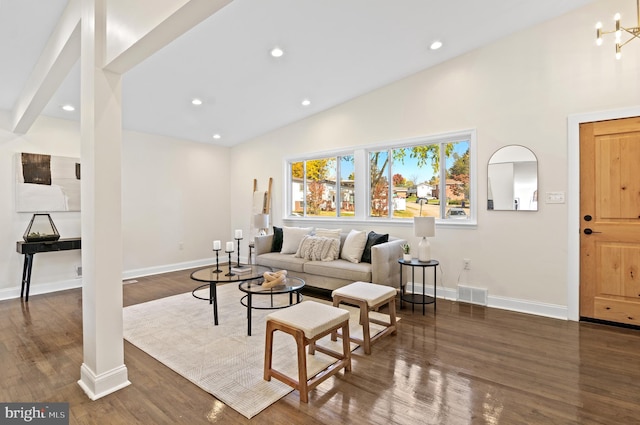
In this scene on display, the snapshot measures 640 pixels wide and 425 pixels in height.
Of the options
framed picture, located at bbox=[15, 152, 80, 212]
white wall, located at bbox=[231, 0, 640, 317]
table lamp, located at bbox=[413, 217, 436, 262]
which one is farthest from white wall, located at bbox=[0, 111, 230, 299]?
table lamp, located at bbox=[413, 217, 436, 262]

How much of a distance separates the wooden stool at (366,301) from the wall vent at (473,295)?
148 cm

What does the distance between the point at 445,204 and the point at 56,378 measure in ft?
14.8

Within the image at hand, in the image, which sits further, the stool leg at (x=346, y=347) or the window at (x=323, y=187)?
the window at (x=323, y=187)

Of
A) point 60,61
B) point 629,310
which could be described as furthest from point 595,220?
point 60,61

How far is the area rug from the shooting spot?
2.18 metres

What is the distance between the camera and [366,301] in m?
2.78

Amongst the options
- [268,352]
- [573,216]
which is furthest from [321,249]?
[573,216]

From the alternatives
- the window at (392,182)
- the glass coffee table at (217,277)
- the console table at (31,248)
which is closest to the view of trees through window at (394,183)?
the window at (392,182)

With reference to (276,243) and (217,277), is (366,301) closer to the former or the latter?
(217,277)

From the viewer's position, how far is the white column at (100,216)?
2133 mm

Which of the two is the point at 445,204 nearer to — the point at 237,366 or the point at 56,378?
the point at 237,366

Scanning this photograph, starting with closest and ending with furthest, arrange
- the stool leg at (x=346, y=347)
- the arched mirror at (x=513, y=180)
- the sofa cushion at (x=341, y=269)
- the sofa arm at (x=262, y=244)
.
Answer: the stool leg at (x=346, y=347) < the arched mirror at (x=513, y=180) < the sofa cushion at (x=341, y=269) < the sofa arm at (x=262, y=244)

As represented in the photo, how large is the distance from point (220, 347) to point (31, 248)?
3371 millimetres

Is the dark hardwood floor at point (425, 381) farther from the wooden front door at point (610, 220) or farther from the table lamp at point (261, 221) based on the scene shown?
the table lamp at point (261, 221)
